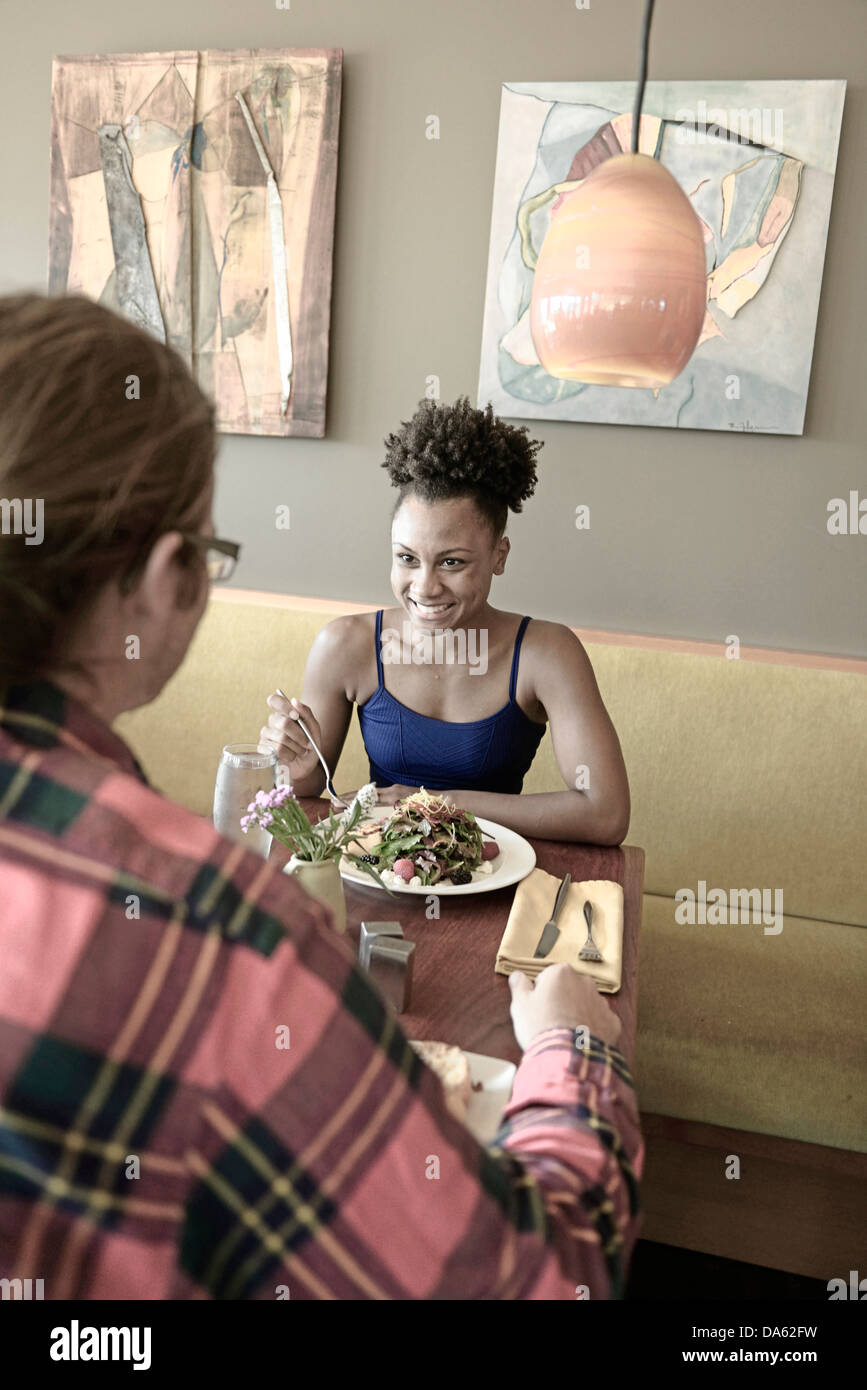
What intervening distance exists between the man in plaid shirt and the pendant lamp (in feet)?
2.33

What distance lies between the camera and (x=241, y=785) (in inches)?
52.8

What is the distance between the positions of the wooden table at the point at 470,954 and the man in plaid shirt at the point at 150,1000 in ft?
1.37

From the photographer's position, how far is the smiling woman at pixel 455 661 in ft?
6.24

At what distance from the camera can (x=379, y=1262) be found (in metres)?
0.59

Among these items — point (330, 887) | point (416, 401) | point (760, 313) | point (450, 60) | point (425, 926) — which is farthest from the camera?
point (416, 401)

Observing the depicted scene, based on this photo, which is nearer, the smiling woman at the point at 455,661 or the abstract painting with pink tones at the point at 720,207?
the smiling woman at the point at 455,661

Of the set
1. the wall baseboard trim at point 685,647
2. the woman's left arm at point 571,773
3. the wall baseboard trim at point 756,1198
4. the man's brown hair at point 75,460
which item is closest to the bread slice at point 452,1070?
the man's brown hair at point 75,460

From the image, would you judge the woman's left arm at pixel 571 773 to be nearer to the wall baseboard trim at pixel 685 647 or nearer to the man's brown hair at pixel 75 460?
the wall baseboard trim at pixel 685 647

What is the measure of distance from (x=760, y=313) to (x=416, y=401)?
2.91 ft

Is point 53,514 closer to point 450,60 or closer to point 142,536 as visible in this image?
point 142,536

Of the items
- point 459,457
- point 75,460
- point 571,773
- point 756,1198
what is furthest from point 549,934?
point 756,1198

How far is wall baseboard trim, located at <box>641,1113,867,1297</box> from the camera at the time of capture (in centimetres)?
196

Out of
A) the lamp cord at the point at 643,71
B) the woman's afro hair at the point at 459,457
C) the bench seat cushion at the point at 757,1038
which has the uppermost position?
the lamp cord at the point at 643,71
